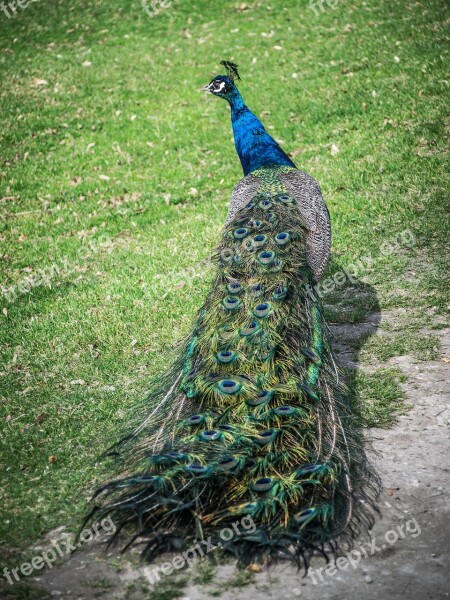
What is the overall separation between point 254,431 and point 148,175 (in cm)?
741

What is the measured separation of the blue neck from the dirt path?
11.1 feet

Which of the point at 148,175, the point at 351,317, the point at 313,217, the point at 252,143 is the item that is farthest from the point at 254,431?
the point at 148,175

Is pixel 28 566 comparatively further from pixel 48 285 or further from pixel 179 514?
pixel 48 285

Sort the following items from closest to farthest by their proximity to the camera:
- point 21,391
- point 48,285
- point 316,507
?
point 316,507 < point 21,391 < point 48,285

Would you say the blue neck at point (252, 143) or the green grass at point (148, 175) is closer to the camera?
the green grass at point (148, 175)

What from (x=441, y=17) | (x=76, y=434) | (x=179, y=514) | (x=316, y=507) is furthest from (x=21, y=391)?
(x=441, y=17)

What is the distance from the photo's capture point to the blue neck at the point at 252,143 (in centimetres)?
707

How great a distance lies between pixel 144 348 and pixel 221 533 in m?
3.34

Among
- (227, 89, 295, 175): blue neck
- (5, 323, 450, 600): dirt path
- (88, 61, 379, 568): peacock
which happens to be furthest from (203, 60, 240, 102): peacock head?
(5, 323, 450, 600): dirt path

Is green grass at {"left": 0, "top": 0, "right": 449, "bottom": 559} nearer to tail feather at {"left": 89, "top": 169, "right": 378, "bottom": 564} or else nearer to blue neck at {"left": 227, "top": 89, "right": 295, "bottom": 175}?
tail feather at {"left": 89, "top": 169, "right": 378, "bottom": 564}

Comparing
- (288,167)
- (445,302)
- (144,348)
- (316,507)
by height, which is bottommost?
(445,302)

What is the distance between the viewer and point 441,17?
1356 cm

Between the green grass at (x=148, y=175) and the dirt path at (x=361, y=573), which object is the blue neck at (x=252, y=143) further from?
the dirt path at (x=361, y=573)

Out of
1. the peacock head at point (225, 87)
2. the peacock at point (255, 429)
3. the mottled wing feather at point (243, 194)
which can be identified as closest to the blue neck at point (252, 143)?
the peacock head at point (225, 87)
